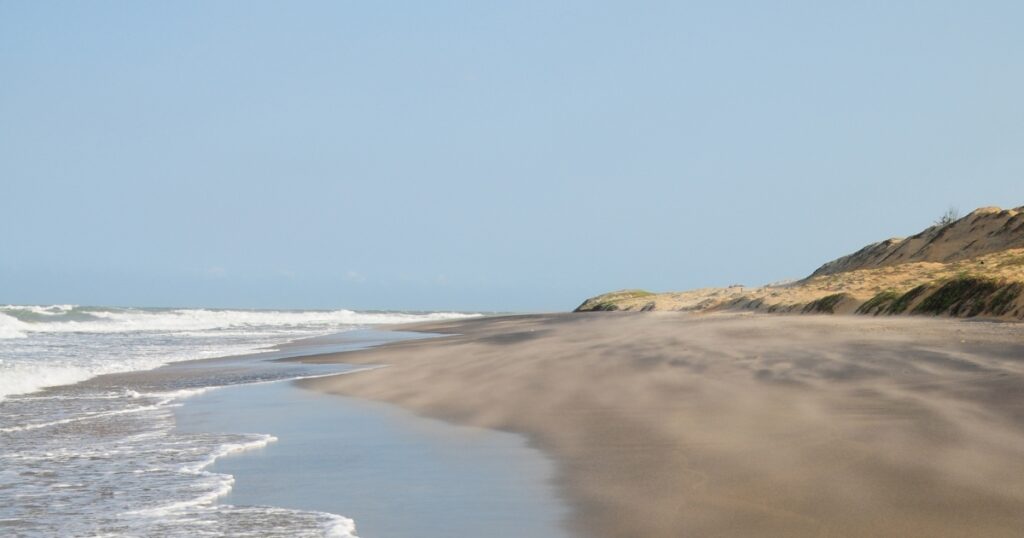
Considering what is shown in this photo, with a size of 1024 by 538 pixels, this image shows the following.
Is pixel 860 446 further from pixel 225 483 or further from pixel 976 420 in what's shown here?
pixel 225 483

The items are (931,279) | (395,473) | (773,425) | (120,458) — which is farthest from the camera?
(931,279)

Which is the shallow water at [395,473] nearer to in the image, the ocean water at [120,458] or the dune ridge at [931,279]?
the ocean water at [120,458]

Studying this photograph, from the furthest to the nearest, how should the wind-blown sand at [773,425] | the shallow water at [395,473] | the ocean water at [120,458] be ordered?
the ocean water at [120,458], the shallow water at [395,473], the wind-blown sand at [773,425]

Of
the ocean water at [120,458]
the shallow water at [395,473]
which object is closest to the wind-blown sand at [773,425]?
the shallow water at [395,473]

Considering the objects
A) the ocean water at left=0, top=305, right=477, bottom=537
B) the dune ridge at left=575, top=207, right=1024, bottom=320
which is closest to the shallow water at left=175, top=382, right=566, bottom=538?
the ocean water at left=0, top=305, right=477, bottom=537

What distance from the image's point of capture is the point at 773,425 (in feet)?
25.3

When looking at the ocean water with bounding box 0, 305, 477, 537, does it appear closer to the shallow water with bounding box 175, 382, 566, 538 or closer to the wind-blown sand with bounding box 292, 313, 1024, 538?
the shallow water with bounding box 175, 382, 566, 538

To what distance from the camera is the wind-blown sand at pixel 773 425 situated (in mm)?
5086

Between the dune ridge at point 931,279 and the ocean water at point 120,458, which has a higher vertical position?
the dune ridge at point 931,279

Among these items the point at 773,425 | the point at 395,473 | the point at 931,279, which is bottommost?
the point at 395,473

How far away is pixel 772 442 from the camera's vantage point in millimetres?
7027

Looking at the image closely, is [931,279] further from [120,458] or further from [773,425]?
[120,458]

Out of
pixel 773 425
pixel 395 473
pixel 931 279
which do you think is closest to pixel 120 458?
pixel 395 473

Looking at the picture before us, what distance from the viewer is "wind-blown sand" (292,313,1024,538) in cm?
509
